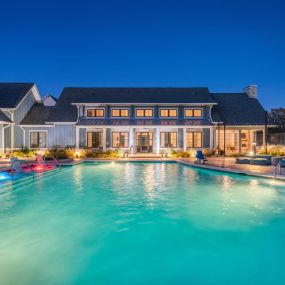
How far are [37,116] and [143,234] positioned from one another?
22637 millimetres

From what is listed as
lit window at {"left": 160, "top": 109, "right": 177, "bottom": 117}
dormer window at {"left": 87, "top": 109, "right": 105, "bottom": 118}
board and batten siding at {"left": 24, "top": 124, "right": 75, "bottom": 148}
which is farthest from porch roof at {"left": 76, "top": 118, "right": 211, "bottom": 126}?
board and batten siding at {"left": 24, "top": 124, "right": 75, "bottom": 148}

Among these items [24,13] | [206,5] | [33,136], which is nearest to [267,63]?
[206,5]

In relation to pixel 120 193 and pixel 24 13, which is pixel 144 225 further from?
pixel 24 13

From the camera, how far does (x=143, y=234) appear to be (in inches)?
272

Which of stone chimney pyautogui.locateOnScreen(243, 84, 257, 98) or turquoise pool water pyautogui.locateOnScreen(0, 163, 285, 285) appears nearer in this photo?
turquoise pool water pyautogui.locateOnScreen(0, 163, 285, 285)

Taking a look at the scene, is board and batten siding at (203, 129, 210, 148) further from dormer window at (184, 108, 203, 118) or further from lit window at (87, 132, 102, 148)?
lit window at (87, 132, 102, 148)

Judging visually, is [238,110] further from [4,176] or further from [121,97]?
[4,176]

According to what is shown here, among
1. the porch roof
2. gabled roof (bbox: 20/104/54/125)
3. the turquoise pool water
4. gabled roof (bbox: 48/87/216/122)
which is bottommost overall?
the turquoise pool water

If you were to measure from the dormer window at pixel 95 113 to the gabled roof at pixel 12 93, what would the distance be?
6.62m

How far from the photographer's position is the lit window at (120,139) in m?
25.5

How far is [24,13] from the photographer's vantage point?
49656 millimetres

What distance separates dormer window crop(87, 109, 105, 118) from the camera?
25.2 meters

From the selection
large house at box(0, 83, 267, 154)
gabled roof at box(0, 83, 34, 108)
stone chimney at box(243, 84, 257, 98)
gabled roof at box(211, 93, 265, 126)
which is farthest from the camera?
stone chimney at box(243, 84, 257, 98)

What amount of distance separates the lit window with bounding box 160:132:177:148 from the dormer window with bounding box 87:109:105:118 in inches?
233
